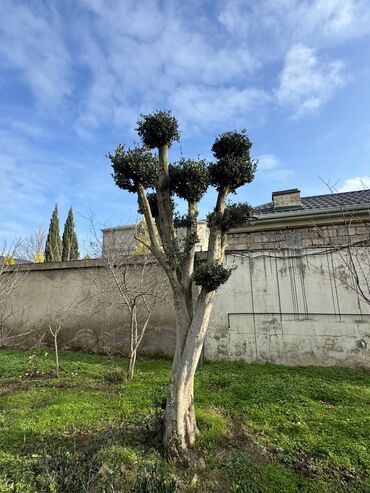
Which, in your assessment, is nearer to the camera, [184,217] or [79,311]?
[184,217]

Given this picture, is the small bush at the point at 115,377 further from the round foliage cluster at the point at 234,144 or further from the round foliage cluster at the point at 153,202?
the round foliage cluster at the point at 234,144

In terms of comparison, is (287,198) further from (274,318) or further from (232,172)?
(232,172)

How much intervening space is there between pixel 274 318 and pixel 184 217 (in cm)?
365

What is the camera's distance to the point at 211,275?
3131mm

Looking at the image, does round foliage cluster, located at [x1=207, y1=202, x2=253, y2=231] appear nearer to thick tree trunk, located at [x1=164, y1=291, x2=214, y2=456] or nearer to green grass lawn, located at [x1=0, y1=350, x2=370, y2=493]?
thick tree trunk, located at [x1=164, y1=291, x2=214, y2=456]

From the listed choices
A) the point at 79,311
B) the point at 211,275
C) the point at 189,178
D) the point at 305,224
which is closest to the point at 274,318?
the point at 305,224

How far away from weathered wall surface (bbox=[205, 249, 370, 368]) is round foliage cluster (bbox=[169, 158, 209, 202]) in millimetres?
3407

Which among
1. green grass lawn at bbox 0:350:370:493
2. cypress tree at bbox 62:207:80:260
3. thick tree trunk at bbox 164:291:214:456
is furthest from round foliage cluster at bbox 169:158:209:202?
cypress tree at bbox 62:207:80:260

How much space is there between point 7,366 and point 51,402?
8.87ft

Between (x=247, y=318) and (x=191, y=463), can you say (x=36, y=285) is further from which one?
(x=191, y=463)

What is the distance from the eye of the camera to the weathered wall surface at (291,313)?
587cm

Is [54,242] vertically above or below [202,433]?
above

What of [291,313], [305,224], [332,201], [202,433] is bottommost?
[202,433]

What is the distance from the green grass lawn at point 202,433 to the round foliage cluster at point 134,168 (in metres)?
2.74
